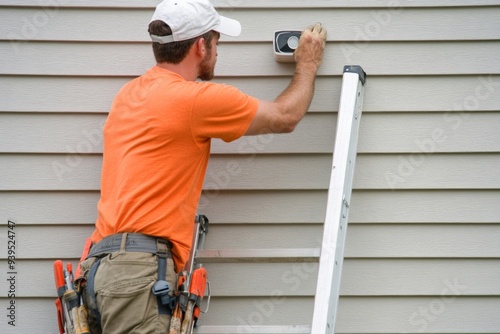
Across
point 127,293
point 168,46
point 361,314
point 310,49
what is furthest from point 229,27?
point 361,314

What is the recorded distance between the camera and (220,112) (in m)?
3.19

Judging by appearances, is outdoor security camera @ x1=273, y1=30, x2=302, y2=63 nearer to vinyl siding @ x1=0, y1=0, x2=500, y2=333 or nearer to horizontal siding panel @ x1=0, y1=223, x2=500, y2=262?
vinyl siding @ x1=0, y1=0, x2=500, y2=333

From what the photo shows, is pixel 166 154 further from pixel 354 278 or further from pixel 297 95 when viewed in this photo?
pixel 354 278

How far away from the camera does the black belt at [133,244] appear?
120 inches

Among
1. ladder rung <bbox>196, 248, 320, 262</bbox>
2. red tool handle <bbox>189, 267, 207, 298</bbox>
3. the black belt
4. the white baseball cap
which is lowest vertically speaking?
red tool handle <bbox>189, 267, 207, 298</bbox>

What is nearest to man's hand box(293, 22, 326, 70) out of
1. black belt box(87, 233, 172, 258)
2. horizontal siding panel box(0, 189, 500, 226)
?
horizontal siding panel box(0, 189, 500, 226)

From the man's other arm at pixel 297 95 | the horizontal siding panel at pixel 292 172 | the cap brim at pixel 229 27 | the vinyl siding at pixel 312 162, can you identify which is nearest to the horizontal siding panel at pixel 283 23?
the vinyl siding at pixel 312 162

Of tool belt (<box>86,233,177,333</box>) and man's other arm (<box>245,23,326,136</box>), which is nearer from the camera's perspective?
tool belt (<box>86,233,177,333</box>)

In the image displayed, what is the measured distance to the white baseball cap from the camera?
10.8 ft

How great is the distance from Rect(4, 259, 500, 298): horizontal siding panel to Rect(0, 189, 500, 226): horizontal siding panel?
0.70ft

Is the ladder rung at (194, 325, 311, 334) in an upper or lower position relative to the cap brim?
lower

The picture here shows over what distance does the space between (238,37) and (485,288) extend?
1745 millimetres

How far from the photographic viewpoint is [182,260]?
3.20 m

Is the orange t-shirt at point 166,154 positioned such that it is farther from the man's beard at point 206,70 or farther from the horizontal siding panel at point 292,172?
the horizontal siding panel at point 292,172
